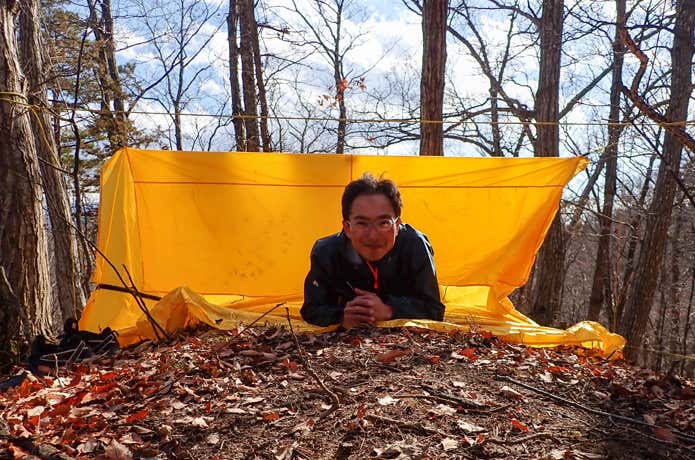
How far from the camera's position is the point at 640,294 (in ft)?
21.4

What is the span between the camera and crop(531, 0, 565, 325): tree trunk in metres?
6.30

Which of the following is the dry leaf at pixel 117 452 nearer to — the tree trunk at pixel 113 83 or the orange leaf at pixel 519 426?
the orange leaf at pixel 519 426

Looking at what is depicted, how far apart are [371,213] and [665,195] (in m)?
5.12

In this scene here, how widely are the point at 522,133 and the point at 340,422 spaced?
1229cm

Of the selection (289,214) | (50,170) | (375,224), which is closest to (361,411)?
(375,224)

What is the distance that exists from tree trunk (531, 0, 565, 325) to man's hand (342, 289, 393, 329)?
13.1 ft

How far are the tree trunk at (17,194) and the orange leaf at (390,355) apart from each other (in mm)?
2278

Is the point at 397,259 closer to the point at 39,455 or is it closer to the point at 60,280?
the point at 39,455

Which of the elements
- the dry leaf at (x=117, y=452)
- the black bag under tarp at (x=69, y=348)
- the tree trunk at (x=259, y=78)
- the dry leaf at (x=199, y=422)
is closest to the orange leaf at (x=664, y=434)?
the dry leaf at (x=199, y=422)

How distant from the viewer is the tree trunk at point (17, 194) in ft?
9.72

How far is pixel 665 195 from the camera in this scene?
6.25 m

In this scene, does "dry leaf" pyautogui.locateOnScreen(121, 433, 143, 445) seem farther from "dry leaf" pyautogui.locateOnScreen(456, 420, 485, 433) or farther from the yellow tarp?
the yellow tarp

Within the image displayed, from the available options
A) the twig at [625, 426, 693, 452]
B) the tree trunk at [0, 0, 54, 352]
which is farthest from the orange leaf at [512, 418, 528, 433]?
the tree trunk at [0, 0, 54, 352]

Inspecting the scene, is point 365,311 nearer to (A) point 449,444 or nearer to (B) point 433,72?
(A) point 449,444
